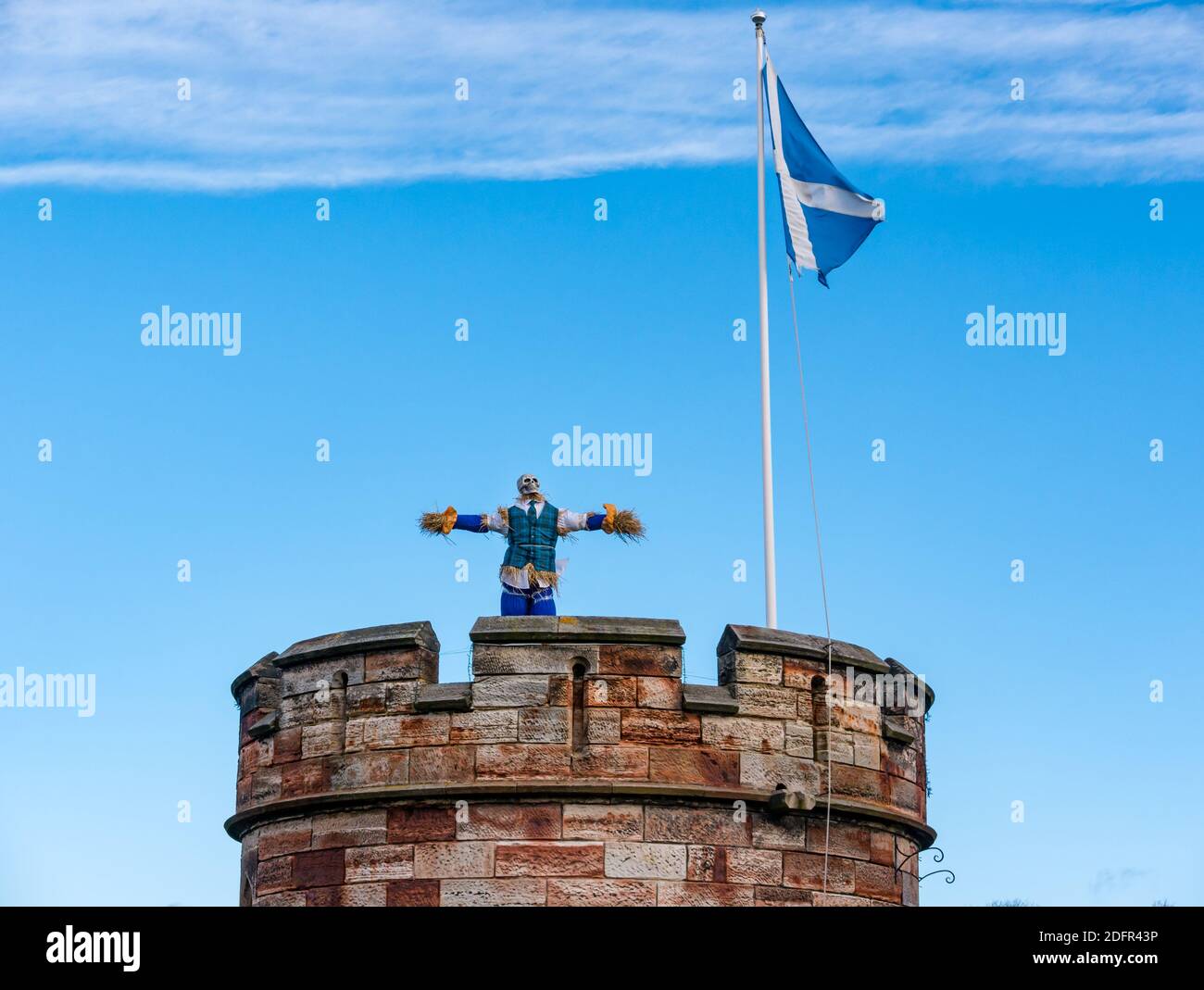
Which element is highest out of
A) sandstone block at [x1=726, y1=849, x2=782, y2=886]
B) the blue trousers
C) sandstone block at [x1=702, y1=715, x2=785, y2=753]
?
the blue trousers

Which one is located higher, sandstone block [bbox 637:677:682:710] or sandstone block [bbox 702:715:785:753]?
sandstone block [bbox 637:677:682:710]

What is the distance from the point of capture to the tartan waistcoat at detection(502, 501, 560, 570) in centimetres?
1520

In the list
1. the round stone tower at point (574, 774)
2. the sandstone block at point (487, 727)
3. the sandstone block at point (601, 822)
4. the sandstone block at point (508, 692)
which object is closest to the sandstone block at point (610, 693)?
the round stone tower at point (574, 774)

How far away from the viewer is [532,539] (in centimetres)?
1524

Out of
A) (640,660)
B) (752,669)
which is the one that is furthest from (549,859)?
(752,669)

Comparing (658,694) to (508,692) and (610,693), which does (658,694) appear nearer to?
(610,693)

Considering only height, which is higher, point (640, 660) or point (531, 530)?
point (531, 530)

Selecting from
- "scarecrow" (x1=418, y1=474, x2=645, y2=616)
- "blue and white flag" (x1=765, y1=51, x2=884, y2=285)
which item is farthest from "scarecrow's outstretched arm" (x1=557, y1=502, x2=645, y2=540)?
"blue and white flag" (x1=765, y1=51, x2=884, y2=285)

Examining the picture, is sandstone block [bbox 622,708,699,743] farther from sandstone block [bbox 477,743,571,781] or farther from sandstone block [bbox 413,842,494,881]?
sandstone block [bbox 413,842,494,881]

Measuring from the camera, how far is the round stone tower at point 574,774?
13.2 metres

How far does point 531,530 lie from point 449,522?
667 millimetres

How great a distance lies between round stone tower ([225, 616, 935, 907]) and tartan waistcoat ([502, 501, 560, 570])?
142 centimetres

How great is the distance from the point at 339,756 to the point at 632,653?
232 centimetres
